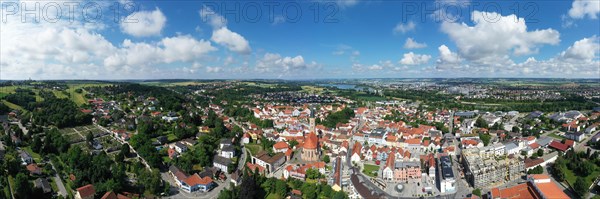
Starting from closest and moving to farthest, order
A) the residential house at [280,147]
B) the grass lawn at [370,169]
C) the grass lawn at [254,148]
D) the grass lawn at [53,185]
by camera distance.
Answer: the grass lawn at [53,185] < the grass lawn at [370,169] < the residential house at [280,147] < the grass lawn at [254,148]

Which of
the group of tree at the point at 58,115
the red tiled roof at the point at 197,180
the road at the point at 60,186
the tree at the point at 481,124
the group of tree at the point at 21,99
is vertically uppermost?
the group of tree at the point at 21,99

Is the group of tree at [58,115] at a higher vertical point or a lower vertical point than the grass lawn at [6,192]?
higher

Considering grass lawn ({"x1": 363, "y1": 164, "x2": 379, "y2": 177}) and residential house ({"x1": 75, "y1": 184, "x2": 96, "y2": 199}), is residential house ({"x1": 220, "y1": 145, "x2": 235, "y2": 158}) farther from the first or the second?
grass lawn ({"x1": 363, "y1": 164, "x2": 379, "y2": 177})

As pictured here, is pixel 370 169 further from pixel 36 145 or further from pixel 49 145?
pixel 36 145

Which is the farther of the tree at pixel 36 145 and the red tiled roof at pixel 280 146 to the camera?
the red tiled roof at pixel 280 146

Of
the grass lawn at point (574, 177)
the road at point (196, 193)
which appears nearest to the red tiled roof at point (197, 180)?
the road at point (196, 193)

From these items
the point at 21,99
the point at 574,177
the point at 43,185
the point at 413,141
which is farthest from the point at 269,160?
the point at 21,99

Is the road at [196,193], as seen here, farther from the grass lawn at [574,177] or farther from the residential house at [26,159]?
the grass lawn at [574,177]
